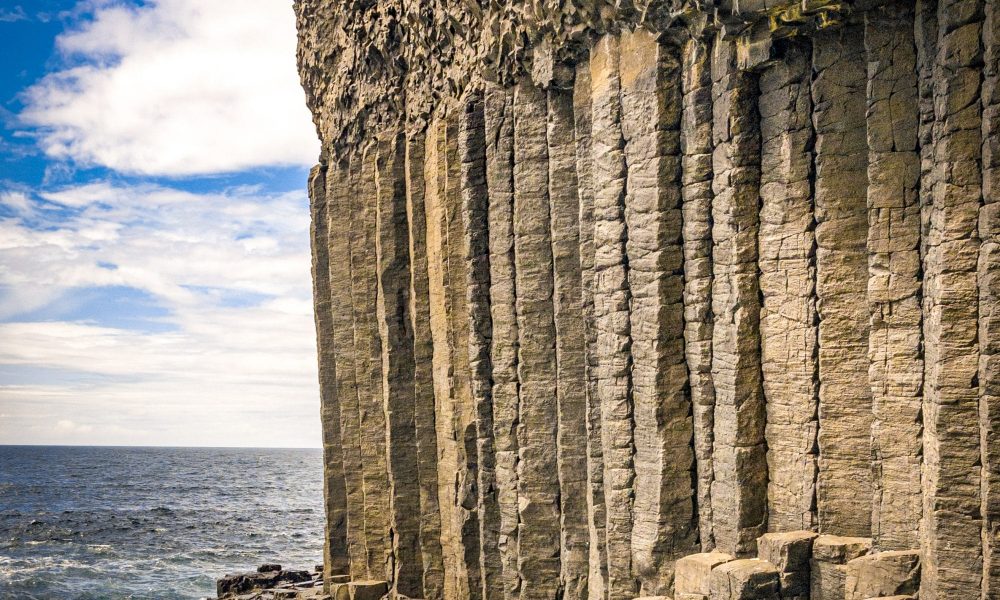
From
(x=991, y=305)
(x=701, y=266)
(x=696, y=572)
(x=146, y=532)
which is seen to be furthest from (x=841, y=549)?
(x=146, y=532)

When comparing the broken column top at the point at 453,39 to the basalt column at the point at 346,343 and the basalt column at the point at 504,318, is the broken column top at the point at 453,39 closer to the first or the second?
the basalt column at the point at 504,318

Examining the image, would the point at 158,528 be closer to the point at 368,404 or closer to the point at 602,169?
the point at 368,404

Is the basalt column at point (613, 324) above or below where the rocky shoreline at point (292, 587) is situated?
above

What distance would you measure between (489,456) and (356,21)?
402 inches

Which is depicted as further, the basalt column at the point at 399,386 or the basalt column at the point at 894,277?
the basalt column at the point at 399,386

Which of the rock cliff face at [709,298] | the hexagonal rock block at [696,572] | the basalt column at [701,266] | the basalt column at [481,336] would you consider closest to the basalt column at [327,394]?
the rock cliff face at [709,298]

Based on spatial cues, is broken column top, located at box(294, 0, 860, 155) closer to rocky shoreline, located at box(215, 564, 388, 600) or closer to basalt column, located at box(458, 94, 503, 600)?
basalt column, located at box(458, 94, 503, 600)

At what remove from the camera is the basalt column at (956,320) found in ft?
31.1

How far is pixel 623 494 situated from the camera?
43.9 ft

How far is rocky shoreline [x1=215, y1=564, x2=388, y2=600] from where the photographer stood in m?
21.2

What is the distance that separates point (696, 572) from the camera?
11.5m

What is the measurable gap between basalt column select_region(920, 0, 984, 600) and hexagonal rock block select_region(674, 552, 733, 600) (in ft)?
7.65

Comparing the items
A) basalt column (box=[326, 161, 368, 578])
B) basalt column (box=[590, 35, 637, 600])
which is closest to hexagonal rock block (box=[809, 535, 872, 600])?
basalt column (box=[590, 35, 637, 600])

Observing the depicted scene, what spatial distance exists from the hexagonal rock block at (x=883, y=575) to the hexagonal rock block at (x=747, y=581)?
0.77 meters
